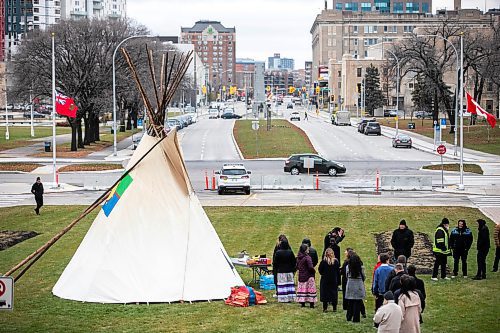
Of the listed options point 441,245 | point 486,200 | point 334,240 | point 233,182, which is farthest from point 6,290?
point 486,200

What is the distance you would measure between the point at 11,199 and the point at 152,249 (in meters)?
22.5

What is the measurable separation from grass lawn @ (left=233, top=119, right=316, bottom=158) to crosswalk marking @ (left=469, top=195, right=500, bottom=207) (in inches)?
978

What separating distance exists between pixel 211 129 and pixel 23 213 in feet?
201

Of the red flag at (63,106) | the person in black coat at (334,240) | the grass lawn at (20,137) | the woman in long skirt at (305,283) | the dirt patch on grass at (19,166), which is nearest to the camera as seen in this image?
the woman in long skirt at (305,283)

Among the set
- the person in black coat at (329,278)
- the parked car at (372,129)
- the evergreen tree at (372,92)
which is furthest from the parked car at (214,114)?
the person in black coat at (329,278)

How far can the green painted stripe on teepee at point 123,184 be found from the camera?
63.2 ft

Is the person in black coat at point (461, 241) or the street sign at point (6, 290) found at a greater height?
the street sign at point (6, 290)

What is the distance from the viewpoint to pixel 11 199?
130 feet

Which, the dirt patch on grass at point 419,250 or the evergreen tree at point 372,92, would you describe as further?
the evergreen tree at point 372,92

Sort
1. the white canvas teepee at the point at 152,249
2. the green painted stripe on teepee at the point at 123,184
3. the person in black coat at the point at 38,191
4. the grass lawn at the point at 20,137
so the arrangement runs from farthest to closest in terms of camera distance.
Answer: the grass lawn at the point at 20,137 < the person in black coat at the point at 38,191 < the green painted stripe on teepee at the point at 123,184 < the white canvas teepee at the point at 152,249

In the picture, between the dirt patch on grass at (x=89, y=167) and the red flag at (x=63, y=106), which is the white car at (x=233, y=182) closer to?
the red flag at (x=63, y=106)

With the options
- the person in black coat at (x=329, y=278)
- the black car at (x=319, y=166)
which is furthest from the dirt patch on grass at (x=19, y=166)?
the person in black coat at (x=329, y=278)

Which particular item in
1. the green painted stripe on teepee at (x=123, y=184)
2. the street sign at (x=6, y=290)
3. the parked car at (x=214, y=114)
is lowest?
the street sign at (x=6, y=290)

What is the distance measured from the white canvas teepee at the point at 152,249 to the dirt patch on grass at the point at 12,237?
7.59 meters
